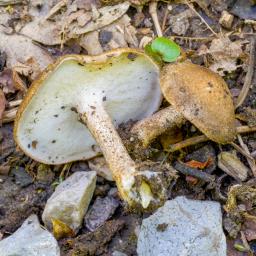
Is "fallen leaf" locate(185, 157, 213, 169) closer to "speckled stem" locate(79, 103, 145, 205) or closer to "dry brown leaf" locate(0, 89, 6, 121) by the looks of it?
"speckled stem" locate(79, 103, 145, 205)

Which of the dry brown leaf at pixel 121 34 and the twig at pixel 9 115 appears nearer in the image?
the twig at pixel 9 115

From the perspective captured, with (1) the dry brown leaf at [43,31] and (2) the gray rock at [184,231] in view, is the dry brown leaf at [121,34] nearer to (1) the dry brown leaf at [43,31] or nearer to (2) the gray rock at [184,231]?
(1) the dry brown leaf at [43,31]

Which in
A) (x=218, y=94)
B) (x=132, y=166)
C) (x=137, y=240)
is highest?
(x=218, y=94)

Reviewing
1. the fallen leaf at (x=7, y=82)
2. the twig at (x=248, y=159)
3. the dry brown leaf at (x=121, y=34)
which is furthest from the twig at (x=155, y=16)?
the fallen leaf at (x=7, y=82)

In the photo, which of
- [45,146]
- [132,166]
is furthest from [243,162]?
[45,146]

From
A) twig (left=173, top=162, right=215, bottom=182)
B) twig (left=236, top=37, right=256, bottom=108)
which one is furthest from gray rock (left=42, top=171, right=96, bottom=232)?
twig (left=236, top=37, right=256, bottom=108)

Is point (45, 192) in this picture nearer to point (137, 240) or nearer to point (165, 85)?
point (137, 240)

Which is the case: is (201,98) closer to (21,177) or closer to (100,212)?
(100,212)
